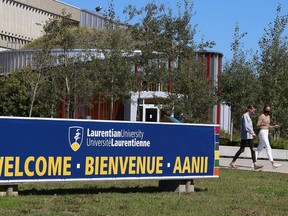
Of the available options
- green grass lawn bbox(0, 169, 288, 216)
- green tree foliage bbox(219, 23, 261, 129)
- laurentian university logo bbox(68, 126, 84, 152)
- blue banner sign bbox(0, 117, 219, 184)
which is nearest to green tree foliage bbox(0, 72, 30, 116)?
green tree foliage bbox(219, 23, 261, 129)

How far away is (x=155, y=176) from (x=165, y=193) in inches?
17.8

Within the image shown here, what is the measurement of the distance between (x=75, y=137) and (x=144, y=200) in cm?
145

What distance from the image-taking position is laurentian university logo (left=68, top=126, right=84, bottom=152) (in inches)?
434

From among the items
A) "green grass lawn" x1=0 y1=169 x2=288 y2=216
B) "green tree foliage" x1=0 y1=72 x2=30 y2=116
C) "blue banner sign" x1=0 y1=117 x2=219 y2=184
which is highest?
"green tree foliage" x1=0 y1=72 x2=30 y2=116

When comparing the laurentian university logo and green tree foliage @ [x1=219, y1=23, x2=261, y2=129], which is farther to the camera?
green tree foliage @ [x1=219, y1=23, x2=261, y2=129]

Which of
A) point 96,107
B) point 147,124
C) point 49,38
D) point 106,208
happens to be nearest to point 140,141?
point 147,124

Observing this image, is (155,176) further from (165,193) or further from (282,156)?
(282,156)

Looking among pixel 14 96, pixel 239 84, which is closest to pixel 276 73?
pixel 239 84

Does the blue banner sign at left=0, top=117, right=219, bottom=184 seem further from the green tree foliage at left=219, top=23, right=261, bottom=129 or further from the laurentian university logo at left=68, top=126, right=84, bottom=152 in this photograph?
the green tree foliage at left=219, top=23, right=261, bottom=129

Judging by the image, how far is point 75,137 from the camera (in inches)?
436

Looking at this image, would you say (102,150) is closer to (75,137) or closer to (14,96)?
(75,137)

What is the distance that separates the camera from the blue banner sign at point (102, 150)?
34.4 ft

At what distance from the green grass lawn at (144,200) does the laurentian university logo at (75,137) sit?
0.79 m

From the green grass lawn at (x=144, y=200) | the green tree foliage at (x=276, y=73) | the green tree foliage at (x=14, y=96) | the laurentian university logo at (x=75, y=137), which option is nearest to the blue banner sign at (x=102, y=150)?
the laurentian university logo at (x=75, y=137)
